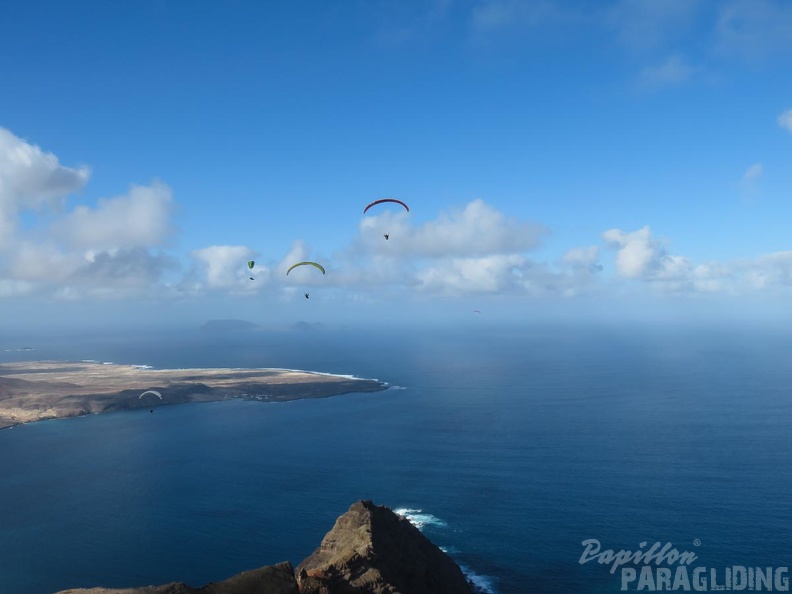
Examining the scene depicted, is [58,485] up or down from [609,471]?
down

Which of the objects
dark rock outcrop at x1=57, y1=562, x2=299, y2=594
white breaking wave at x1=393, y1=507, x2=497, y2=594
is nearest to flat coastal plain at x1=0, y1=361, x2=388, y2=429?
white breaking wave at x1=393, y1=507, x2=497, y2=594

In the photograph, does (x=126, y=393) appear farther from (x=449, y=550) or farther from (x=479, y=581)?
(x=479, y=581)

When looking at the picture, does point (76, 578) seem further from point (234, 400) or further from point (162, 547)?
point (234, 400)

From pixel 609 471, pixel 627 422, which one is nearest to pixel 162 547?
pixel 609 471

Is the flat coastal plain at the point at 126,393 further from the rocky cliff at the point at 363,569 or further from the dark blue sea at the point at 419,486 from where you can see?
the rocky cliff at the point at 363,569

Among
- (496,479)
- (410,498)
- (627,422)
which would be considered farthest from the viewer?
(627,422)

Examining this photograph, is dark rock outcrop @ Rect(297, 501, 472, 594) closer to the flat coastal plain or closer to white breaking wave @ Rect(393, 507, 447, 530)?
white breaking wave @ Rect(393, 507, 447, 530)

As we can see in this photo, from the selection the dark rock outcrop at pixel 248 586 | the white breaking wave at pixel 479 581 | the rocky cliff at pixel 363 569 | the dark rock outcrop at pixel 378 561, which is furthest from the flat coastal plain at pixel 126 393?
the dark rock outcrop at pixel 248 586

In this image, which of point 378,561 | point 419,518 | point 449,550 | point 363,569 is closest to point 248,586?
point 363,569
